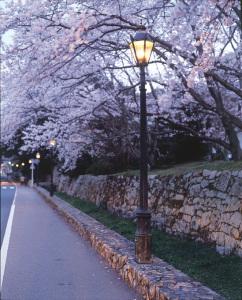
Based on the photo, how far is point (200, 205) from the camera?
34.8ft

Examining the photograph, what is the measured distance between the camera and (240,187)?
898cm

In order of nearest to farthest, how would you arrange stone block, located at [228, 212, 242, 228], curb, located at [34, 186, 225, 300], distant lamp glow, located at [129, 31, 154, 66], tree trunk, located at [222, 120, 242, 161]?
curb, located at [34, 186, 225, 300]
stone block, located at [228, 212, 242, 228]
distant lamp glow, located at [129, 31, 154, 66]
tree trunk, located at [222, 120, 242, 161]

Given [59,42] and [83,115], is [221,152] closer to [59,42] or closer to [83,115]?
[83,115]

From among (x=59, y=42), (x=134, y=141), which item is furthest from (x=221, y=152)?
(x=59, y=42)

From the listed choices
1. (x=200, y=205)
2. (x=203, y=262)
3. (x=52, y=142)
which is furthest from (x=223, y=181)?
(x=52, y=142)

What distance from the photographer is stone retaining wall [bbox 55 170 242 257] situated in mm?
8984

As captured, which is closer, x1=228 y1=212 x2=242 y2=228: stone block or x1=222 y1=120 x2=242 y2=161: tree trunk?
x1=228 y1=212 x2=242 y2=228: stone block

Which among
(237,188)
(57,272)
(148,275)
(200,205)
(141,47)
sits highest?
(141,47)

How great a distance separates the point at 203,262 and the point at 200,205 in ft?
6.71

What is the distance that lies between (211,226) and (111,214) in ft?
30.6

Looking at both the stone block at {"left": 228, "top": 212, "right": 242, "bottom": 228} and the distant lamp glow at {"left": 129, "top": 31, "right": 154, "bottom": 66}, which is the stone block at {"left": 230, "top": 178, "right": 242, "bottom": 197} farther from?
the distant lamp glow at {"left": 129, "top": 31, "right": 154, "bottom": 66}

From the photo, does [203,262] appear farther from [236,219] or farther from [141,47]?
[141,47]

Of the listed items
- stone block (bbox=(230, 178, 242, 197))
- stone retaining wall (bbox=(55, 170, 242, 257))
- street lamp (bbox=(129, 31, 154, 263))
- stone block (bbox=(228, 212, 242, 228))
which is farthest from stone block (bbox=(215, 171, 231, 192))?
street lamp (bbox=(129, 31, 154, 263))

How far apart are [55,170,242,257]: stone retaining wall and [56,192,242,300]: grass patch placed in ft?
0.68
